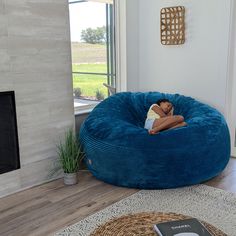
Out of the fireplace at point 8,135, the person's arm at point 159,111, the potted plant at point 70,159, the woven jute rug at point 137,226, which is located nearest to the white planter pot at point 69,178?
the potted plant at point 70,159

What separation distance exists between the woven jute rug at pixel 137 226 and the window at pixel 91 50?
2.21 meters

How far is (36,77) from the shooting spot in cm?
286

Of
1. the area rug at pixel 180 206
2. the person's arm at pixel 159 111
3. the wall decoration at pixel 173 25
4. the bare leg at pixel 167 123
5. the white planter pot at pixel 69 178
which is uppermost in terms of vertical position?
the wall decoration at pixel 173 25

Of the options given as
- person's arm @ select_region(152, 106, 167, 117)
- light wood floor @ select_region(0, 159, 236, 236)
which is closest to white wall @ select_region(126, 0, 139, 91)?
person's arm @ select_region(152, 106, 167, 117)

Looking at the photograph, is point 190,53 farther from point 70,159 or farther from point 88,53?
point 70,159

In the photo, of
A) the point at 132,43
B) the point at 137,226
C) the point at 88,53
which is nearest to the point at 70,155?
the point at 88,53

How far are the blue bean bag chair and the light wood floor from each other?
138 millimetres

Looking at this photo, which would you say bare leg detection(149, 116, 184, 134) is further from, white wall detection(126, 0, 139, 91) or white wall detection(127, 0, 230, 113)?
white wall detection(126, 0, 139, 91)

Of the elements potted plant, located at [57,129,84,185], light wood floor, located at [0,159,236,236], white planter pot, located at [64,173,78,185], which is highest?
potted plant, located at [57,129,84,185]

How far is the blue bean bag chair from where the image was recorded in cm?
265

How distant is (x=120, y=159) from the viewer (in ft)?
8.88

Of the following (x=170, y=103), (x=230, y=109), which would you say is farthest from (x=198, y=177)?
(x=230, y=109)

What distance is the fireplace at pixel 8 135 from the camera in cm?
268

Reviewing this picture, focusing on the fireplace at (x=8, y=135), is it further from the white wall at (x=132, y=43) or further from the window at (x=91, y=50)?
the white wall at (x=132, y=43)
